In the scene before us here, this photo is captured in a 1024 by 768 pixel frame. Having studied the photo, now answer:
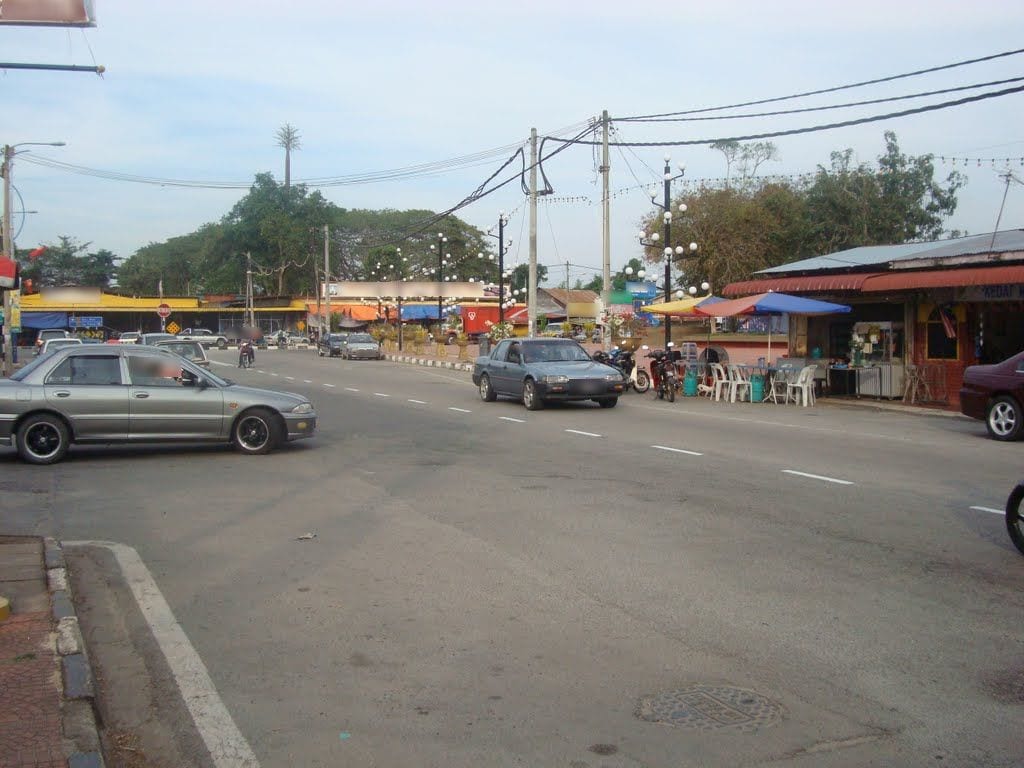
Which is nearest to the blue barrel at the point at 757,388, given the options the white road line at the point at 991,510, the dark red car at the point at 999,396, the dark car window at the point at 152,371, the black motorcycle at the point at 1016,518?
the dark red car at the point at 999,396

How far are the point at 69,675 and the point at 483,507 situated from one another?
534 centimetres

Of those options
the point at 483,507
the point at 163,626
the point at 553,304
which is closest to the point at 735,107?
the point at 483,507

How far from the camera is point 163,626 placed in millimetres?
6246

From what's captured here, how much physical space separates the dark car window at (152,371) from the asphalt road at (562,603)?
1.10 m

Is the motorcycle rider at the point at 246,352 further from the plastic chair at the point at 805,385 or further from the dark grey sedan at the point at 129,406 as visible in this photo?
the dark grey sedan at the point at 129,406

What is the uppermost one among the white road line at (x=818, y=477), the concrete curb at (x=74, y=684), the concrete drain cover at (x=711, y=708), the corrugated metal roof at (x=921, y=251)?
the corrugated metal roof at (x=921, y=251)

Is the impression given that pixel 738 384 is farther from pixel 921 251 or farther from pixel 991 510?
pixel 991 510

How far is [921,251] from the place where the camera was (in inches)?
909

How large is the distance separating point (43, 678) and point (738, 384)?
20935 mm

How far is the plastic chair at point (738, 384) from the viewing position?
24.2 meters

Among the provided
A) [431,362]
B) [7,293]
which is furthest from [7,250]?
[431,362]

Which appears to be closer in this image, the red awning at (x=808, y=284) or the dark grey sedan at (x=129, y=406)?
the dark grey sedan at (x=129, y=406)

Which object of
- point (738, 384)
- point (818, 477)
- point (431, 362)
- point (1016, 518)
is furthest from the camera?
point (431, 362)

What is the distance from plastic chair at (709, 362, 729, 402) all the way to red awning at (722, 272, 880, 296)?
8.54 ft
